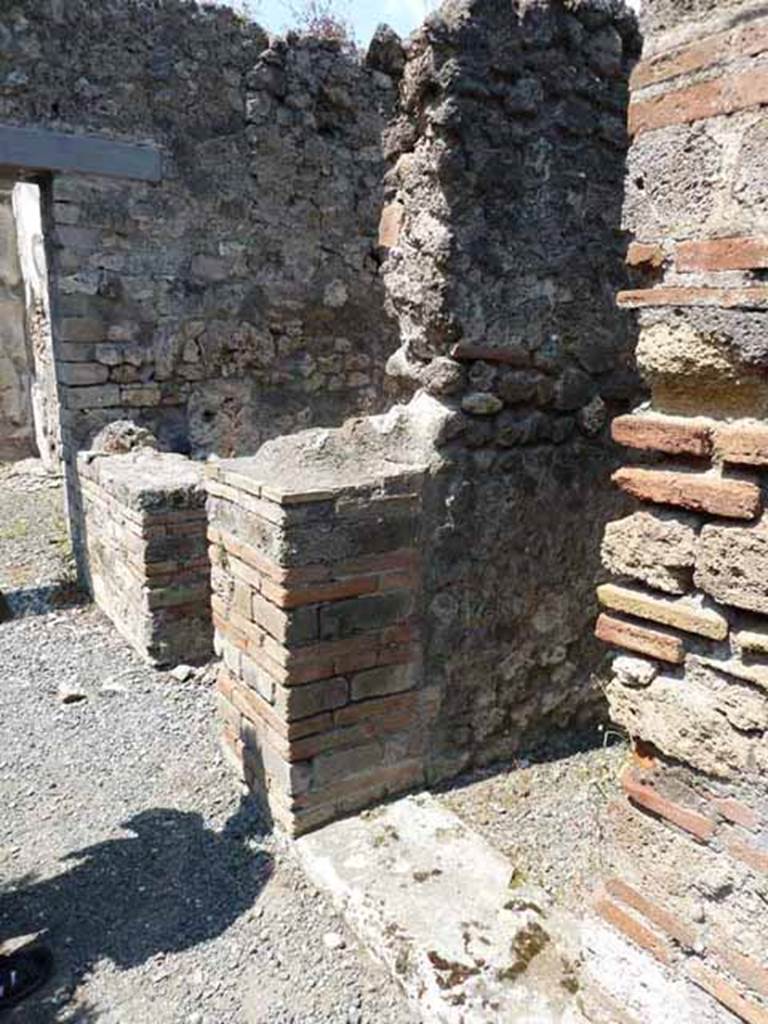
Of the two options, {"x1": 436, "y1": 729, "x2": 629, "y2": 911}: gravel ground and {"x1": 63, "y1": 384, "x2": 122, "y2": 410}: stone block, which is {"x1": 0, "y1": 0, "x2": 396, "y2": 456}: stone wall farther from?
{"x1": 436, "y1": 729, "x2": 629, "y2": 911}: gravel ground

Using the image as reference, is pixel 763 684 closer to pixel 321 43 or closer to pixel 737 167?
pixel 737 167

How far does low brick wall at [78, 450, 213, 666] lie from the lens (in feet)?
12.7

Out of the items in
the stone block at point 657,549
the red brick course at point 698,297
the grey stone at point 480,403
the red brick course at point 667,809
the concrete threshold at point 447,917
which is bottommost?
the concrete threshold at point 447,917

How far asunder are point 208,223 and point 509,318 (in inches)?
125

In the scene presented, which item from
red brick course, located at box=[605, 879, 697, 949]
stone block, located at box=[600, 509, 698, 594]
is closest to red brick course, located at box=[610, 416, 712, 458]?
stone block, located at box=[600, 509, 698, 594]

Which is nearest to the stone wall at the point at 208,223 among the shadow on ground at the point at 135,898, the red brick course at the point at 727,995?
the shadow on ground at the point at 135,898

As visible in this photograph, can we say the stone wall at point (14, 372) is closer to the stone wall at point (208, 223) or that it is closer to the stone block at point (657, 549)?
the stone wall at point (208, 223)

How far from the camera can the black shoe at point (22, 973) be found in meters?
2.06

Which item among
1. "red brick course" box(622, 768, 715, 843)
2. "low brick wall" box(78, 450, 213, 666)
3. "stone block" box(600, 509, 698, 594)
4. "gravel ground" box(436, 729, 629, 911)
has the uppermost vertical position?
"stone block" box(600, 509, 698, 594)

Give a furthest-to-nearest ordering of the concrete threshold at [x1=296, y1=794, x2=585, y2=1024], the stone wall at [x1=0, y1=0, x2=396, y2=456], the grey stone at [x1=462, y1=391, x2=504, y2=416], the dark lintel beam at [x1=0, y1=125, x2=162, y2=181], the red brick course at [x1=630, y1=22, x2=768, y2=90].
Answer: the stone wall at [x1=0, y1=0, x2=396, y2=456]
the dark lintel beam at [x1=0, y1=125, x2=162, y2=181]
the grey stone at [x1=462, y1=391, x2=504, y2=416]
the concrete threshold at [x1=296, y1=794, x2=585, y2=1024]
the red brick course at [x1=630, y1=22, x2=768, y2=90]

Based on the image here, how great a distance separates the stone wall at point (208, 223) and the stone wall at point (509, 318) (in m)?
2.70

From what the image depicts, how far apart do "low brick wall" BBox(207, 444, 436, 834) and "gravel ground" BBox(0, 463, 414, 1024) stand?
0.86 feet

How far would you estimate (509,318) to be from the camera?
2.67m

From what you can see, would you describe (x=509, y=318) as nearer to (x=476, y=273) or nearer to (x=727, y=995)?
(x=476, y=273)
